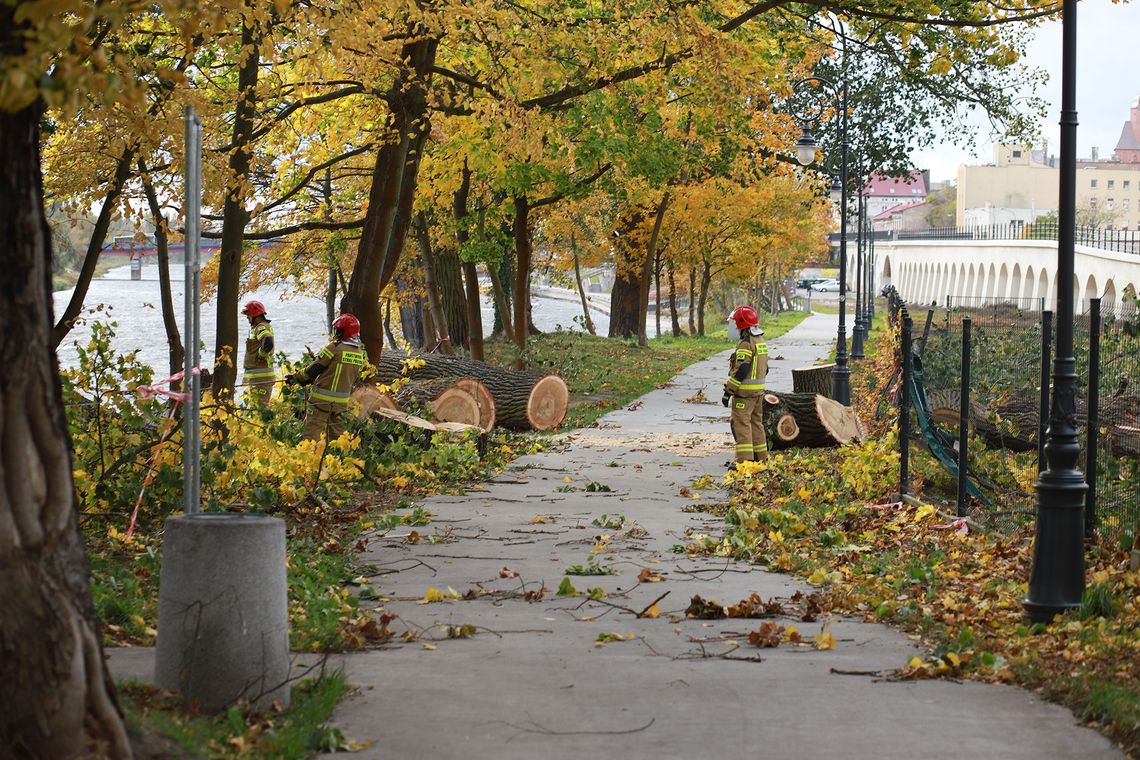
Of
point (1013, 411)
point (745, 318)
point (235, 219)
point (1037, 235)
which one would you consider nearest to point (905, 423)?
point (745, 318)

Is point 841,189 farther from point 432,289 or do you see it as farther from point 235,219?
point 235,219

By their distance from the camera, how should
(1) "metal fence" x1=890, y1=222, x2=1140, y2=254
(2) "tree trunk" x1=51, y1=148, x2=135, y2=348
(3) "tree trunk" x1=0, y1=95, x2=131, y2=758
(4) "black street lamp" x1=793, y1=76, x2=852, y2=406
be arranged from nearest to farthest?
(3) "tree trunk" x1=0, y1=95, x2=131, y2=758, (2) "tree trunk" x1=51, y1=148, x2=135, y2=348, (4) "black street lamp" x1=793, y1=76, x2=852, y2=406, (1) "metal fence" x1=890, y1=222, x2=1140, y2=254

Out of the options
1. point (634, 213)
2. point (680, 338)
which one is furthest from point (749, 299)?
point (634, 213)

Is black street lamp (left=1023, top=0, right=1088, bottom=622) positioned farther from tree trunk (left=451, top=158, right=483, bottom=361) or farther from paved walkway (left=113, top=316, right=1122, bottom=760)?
tree trunk (left=451, top=158, right=483, bottom=361)

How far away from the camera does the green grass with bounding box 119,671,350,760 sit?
17.7ft

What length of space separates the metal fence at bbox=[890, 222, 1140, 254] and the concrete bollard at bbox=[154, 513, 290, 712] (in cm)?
6230

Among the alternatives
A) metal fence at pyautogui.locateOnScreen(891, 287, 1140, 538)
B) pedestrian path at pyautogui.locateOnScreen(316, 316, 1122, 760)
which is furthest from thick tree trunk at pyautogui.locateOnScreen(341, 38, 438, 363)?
pedestrian path at pyautogui.locateOnScreen(316, 316, 1122, 760)

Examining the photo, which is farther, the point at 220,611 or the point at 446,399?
the point at 446,399

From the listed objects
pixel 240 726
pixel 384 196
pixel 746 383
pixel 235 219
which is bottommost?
→ pixel 240 726

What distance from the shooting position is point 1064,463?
28.1 ft

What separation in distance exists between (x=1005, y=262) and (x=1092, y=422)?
290 ft

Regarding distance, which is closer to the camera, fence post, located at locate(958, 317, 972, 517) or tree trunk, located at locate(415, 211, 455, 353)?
fence post, located at locate(958, 317, 972, 517)

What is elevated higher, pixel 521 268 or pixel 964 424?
pixel 521 268

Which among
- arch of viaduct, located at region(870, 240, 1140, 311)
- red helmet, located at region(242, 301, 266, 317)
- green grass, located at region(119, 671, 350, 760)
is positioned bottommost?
green grass, located at region(119, 671, 350, 760)
